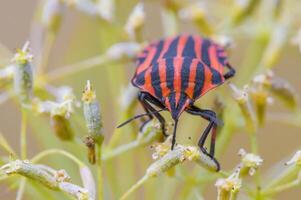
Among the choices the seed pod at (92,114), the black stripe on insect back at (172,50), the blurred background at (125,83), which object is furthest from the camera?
the blurred background at (125,83)

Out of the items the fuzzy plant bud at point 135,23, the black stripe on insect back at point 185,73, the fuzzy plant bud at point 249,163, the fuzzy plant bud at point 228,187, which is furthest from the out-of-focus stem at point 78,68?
the fuzzy plant bud at point 228,187

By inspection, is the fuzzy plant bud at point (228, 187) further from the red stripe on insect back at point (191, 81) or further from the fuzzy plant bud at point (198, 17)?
the fuzzy plant bud at point (198, 17)

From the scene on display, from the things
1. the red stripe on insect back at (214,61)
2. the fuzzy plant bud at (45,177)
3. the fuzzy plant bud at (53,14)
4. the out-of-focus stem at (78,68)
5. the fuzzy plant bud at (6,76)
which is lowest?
the fuzzy plant bud at (45,177)

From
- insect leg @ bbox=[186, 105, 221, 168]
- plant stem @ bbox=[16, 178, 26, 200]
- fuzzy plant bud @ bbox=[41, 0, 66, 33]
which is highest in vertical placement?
fuzzy plant bud @ bbox=[41, 0, 66, 33]

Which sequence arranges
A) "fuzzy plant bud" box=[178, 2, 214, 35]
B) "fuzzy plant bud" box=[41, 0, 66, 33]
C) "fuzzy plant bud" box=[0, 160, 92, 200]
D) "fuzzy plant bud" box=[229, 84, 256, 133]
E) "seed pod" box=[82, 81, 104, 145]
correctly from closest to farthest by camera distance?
1. "fuzzy plant bud" box=[0, 160, 92, 200]
2. "seed pod" box=[82, 81, 104, 145]
3. "fuzzy plant bud" box=[229, 84, 256, 133]
4. "fuzzy plant bud" box=[41, 0, 66, 33]
5. "fuzzy plant bud" box=[178, 2, 214, 35]

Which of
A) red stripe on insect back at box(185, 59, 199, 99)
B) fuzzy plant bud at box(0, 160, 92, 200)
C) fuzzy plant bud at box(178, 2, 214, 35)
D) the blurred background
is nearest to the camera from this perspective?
fuzzy plant bud at box(0, 160, 92, 200)

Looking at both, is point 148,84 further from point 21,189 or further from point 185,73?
point 21,189

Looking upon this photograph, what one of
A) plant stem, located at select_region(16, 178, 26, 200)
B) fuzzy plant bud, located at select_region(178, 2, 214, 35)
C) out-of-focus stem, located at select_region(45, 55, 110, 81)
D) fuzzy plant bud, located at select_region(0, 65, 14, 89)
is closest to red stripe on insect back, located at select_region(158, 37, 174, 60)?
out-of-focus stem, located at select_region(45, 55, 110, 81)

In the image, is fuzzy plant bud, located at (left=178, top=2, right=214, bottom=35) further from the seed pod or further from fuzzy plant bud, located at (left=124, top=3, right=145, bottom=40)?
the seed pod

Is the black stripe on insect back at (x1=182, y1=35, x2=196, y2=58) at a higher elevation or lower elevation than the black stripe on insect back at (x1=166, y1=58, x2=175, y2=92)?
higher
